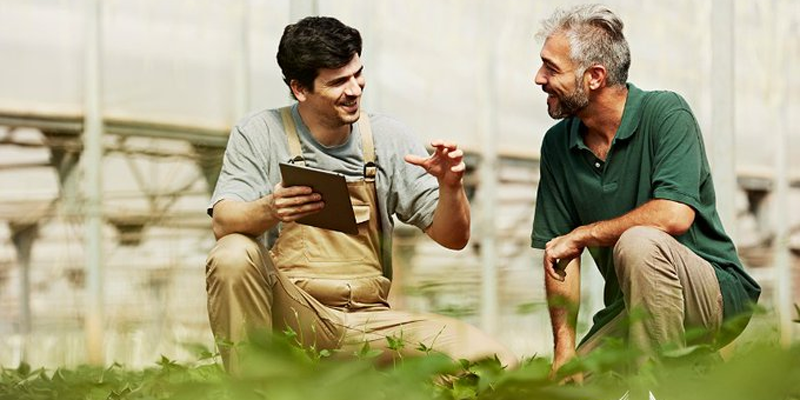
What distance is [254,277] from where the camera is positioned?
2.30 meters

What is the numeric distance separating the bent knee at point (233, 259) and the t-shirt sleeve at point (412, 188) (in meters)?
0.34

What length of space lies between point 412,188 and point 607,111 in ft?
1.33

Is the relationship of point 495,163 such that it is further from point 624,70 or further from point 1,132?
point 624,70

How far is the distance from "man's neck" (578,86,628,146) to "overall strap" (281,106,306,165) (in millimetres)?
550

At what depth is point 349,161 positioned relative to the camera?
2535mm

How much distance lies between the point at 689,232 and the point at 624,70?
35cm

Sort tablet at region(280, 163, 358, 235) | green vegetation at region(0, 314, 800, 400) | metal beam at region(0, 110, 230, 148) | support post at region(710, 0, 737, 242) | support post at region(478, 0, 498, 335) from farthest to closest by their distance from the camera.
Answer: support post at region(478, 0, 498, 335) → metal beam at region(0, 110, 230, 148) → support post at region(710, 0, 737, 242) → tablet at region(280, 163, 358, 235) → green vegetation at region(0, 314, 800, 400)

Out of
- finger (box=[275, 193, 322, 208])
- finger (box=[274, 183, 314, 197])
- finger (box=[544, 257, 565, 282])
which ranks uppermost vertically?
finger (box=[274, 183, 314, 197])

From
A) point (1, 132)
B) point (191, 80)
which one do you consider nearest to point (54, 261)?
point (1, 132)

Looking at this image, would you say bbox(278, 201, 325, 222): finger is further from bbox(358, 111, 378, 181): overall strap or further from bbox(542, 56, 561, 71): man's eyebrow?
bbox(542, 56, 561, 71): man's eyebrow

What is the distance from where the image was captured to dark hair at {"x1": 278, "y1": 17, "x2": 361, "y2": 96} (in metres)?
2.46

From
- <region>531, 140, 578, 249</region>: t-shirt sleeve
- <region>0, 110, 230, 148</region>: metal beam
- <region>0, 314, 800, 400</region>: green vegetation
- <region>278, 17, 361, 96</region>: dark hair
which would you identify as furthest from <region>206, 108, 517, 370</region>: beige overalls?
<region>0, 110, 230, 148</region>: metal beam

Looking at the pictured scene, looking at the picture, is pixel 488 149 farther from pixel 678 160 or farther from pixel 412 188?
pixel 678 160

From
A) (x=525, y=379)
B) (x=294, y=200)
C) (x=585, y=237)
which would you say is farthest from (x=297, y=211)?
(x=525, y=379)
